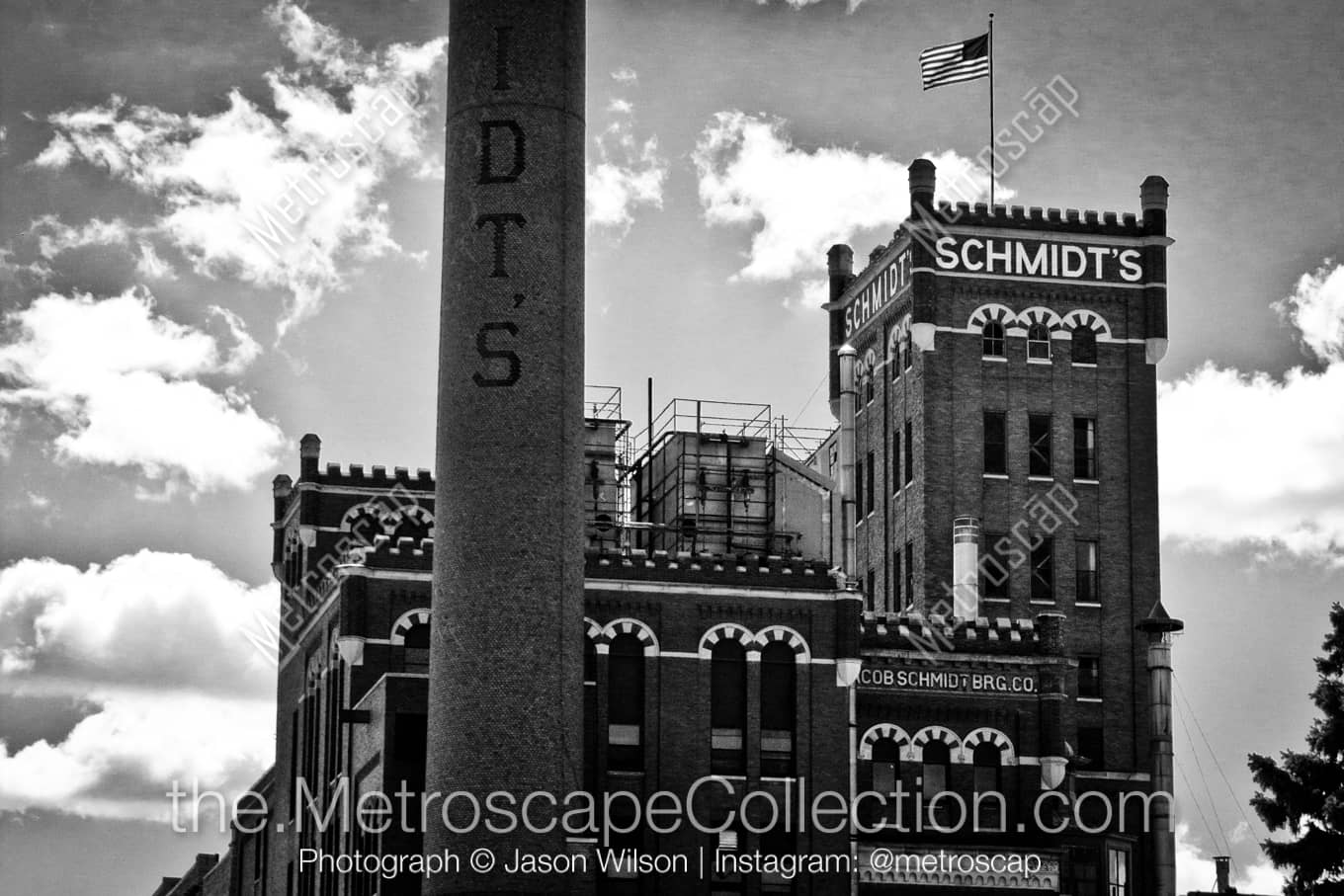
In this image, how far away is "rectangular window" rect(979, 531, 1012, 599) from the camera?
101625 mm

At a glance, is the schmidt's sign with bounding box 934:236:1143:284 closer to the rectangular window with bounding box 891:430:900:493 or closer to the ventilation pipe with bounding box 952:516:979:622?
the rectangular window with bounding box 891:430:900:493

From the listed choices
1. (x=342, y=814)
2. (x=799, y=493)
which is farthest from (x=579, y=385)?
Result: (x=799, y=493)

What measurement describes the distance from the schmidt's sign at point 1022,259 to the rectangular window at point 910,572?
427 inches

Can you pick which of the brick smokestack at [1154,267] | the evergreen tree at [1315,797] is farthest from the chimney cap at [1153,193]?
the evergreen tree at [1315,797]

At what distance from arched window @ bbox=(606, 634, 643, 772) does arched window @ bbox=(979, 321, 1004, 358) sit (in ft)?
87.3

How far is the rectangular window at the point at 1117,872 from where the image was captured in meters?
89.9

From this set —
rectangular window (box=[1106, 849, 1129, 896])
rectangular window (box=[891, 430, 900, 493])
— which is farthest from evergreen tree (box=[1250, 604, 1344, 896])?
rectangular window (box=[891, 430, 900, 493])

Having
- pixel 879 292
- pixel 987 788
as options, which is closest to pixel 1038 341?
pixel 879 292

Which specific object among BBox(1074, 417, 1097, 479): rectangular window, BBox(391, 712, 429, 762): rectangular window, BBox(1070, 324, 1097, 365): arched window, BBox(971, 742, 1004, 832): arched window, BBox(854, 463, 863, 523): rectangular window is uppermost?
BBox(1070, 324, 1097, 365): arched window

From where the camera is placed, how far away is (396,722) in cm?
7912

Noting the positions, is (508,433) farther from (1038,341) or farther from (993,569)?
(1038,341)

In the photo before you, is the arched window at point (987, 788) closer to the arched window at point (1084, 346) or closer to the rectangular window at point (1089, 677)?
the rectangular window at point (1089, 677)

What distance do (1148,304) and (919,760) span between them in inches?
1033

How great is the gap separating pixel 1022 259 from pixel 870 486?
11933 mm
